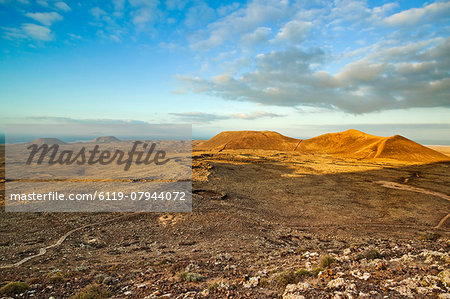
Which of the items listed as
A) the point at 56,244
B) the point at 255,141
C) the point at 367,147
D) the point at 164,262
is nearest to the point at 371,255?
the point at 164,262

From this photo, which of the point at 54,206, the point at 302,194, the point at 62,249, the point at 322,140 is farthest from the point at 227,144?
the point at 62,249

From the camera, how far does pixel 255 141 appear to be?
88875 millimetres

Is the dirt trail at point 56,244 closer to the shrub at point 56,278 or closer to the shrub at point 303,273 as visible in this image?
the shrub at point 56,278

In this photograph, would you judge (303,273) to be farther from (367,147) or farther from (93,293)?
(367,147)

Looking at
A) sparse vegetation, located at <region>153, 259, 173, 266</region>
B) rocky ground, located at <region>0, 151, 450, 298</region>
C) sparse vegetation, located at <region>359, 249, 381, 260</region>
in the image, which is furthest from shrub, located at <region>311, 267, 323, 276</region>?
sparse vegetation, located at <region>153, 259, 173, 266</region>

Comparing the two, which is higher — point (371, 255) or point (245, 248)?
point (371, 255)

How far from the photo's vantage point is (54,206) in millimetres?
16828

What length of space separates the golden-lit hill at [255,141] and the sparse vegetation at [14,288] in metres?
76.2

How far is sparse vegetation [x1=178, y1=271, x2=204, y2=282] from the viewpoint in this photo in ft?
22.3

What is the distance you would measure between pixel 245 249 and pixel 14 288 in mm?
7966

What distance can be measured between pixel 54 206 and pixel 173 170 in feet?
50.5

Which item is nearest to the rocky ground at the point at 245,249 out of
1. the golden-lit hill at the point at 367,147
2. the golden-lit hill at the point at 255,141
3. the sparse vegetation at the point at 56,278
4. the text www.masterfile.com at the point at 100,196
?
the sparse vegetation at the point at 56,278

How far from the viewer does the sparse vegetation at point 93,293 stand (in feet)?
19.5

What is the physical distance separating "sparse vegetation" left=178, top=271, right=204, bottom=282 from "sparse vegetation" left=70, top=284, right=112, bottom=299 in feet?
6.57
